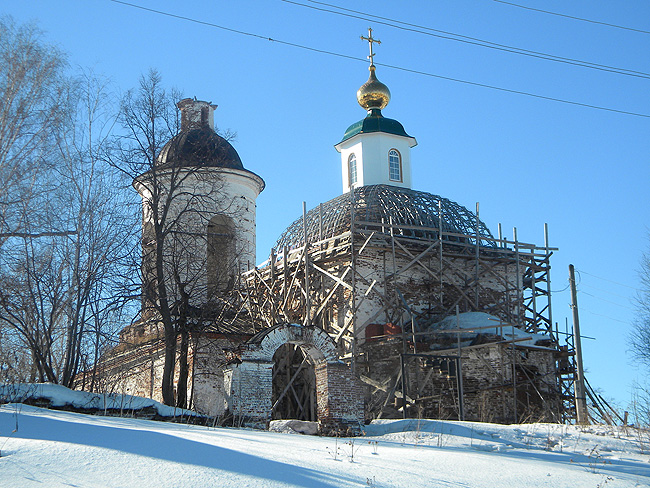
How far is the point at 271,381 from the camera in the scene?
12.1m

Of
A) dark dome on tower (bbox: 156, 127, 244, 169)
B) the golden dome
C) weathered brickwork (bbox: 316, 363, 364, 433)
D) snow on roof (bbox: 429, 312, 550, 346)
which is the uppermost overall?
the golden dome

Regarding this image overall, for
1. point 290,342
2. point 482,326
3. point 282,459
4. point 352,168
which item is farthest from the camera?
point 352,168

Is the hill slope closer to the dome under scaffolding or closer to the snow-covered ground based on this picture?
the snow-covered ground

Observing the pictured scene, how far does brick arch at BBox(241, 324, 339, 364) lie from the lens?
12.3 m

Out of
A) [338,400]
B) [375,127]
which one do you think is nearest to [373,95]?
[375,127]

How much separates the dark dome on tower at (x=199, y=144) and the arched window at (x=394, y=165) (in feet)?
14.8

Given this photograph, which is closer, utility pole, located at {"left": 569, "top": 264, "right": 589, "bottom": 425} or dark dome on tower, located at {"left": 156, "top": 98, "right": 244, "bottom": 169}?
utility pole, located at {"left": 569, "top": 264, "right": 589, "bottom": 425}

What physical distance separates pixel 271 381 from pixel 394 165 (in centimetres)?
1315

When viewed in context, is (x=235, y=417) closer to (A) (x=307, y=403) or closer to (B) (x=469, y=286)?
(A) (x=307, y=403)

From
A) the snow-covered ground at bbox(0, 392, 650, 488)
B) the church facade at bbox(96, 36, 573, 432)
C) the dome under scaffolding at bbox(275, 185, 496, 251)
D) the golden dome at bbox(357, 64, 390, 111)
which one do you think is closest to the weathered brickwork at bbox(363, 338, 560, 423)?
the church facade at bbox(96, 36, 573, 432)

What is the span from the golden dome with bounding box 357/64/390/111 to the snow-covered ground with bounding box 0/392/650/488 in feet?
52.7

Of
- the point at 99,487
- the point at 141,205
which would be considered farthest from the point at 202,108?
the point at 99,487

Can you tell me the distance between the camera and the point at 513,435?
10.8 metres

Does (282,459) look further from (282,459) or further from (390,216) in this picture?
(390,216)
